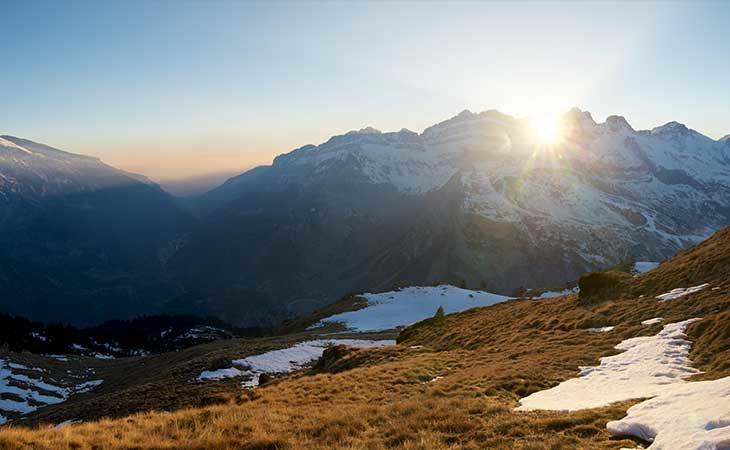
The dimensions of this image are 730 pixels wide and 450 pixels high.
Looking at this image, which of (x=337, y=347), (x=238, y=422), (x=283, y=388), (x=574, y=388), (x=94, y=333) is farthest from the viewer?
(x=94, y=333)

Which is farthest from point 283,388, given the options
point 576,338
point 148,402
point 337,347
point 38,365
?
point 38,365

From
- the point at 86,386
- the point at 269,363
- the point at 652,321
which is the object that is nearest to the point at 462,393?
the point at 652,321

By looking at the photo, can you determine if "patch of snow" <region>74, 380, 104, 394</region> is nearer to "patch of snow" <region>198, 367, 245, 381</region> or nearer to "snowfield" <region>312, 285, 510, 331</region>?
"patch of snow" <region>198, 367, 245, 381</region>

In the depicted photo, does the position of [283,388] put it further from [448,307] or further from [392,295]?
[392,295]

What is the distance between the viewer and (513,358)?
2219 centimetres

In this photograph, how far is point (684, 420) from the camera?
8977 millimetres

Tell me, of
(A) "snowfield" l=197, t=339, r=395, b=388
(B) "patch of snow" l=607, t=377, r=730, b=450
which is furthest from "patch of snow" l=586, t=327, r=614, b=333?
(A) "snowfield" l=197, t=339, r=395, b=388

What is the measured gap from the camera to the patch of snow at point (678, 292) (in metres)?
23.0

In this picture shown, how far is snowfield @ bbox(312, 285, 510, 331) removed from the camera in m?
73.6

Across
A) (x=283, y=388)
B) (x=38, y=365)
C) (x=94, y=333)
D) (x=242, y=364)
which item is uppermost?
(x=283, y=388)

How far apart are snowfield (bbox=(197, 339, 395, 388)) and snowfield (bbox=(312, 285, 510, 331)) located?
2564 cm

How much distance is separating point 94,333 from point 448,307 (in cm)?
14583

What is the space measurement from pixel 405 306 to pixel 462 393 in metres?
66.1

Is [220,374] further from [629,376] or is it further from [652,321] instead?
[652,321]
